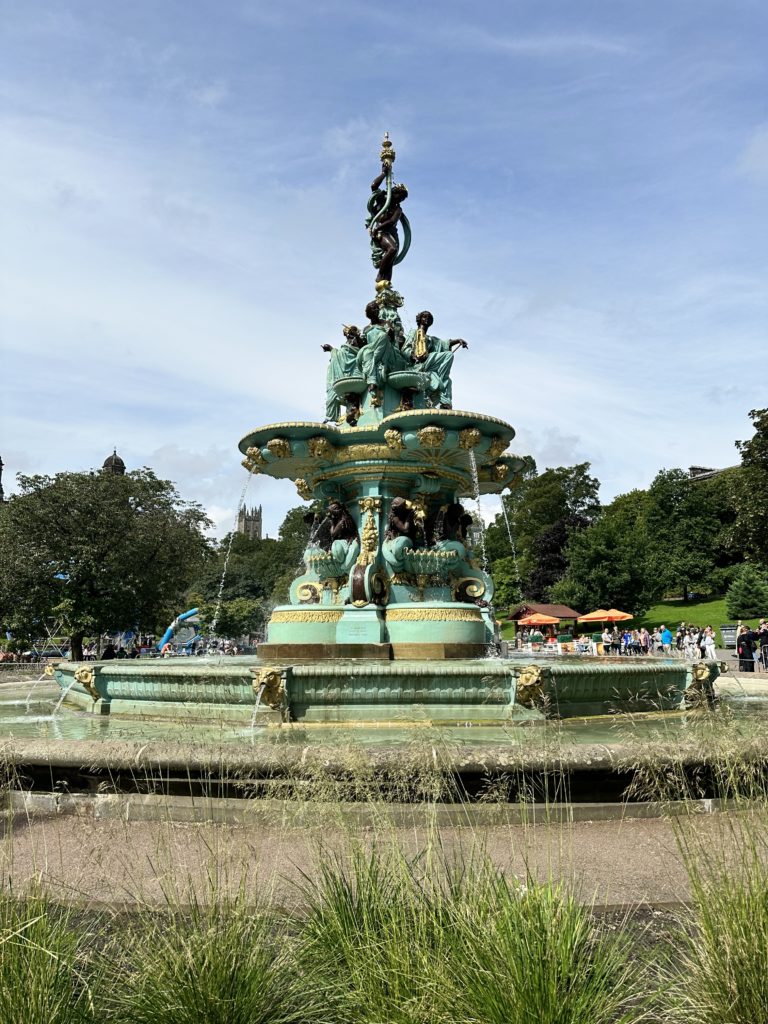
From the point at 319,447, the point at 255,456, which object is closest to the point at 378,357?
the point at 319,447

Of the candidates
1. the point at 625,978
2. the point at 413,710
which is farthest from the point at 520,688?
the point at 625,978

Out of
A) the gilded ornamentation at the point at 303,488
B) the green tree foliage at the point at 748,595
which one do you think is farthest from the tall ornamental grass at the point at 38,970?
the green tree foliage at the point at 748,595

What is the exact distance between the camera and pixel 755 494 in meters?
29.5

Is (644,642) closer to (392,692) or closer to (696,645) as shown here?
(696,645)

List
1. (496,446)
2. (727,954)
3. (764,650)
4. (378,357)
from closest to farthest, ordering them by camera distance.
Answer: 1. (727,954)
2. (496,446)
3. (378,357)
4. (764,650)

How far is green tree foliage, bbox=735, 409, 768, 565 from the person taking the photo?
29188 millimetres

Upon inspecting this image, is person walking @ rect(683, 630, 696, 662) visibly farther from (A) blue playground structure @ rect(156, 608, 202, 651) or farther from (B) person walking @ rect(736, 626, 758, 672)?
(A) blue playground structure @ rect(156, 608, 202, 651)

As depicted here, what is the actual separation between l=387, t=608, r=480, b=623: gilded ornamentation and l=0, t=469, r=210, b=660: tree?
2027 centimetres

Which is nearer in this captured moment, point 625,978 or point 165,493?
point 625,978

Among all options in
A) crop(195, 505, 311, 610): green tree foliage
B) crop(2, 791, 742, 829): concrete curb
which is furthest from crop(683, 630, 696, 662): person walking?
crop(195, 505, 311, 610): green tree foliage

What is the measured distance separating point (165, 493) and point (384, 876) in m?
34.1

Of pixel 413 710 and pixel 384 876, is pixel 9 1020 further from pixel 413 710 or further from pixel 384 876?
pixel 413 710

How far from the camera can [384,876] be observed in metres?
3.10

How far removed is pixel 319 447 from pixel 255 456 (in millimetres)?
1274
